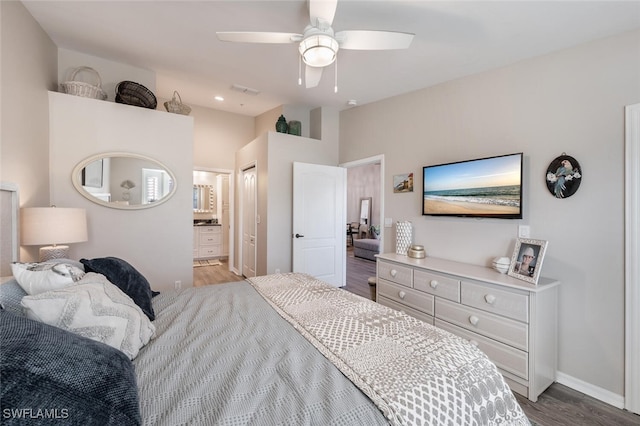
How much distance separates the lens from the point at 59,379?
65 centimetres

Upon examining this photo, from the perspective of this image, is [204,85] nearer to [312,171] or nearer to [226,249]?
[312,171]

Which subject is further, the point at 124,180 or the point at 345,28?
the point at 124,180

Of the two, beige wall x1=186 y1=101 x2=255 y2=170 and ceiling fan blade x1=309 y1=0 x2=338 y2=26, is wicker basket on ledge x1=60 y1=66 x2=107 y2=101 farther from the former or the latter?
ceiling fan blade x1=309 y1=0 x2=338 y2=26

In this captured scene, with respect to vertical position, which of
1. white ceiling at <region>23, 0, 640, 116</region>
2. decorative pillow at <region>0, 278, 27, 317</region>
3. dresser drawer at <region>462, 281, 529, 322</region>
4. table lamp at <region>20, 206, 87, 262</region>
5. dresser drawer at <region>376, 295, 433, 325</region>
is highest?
white ceiling at <region>23, 0, 640, 116</region>

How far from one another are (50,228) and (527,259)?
143 inches

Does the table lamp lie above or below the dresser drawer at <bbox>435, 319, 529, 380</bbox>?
above

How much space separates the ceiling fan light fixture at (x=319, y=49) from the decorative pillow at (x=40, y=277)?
179 centimetres

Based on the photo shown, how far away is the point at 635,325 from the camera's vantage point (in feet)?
6.14

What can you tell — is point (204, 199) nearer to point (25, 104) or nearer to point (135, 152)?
point (135, 152)

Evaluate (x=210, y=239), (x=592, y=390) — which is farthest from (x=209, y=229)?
(x=592, y=390)

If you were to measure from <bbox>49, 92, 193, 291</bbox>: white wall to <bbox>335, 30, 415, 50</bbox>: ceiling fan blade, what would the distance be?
2.28 meters

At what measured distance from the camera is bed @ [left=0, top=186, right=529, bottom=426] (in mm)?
673

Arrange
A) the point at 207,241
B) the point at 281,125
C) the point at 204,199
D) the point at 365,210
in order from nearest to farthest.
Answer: the point at 281,125
the point at 207,241
the point at 204,199
the point at 365,210

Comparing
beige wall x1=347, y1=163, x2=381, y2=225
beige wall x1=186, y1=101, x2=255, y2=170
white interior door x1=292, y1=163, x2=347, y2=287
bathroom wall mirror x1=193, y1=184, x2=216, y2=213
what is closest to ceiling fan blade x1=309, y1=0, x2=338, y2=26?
white interior door x1=292, y1=163, x2=347, y2=287
